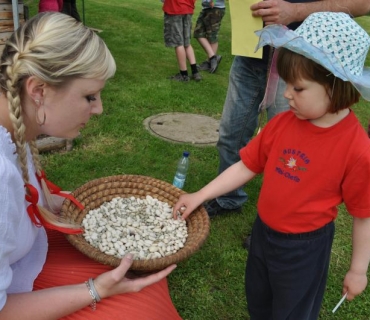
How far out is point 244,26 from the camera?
2.27m

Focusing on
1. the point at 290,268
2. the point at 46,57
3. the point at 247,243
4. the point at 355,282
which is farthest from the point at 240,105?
the point at 46,57

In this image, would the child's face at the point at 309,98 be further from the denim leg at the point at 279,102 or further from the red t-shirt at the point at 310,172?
the denim leg at the point at 279,102

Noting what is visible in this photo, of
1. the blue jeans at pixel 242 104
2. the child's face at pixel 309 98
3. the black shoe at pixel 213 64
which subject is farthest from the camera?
the black shoe at pixel 213 64

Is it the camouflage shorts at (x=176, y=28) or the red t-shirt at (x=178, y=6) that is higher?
the red t-shirt at (x=178, y=6)

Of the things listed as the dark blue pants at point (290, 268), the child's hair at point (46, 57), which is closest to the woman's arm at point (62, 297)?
the child's hair at point (46, 57)

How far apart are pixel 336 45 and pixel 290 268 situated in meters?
0.89

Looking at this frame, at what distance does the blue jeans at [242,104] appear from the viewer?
8.64 ft

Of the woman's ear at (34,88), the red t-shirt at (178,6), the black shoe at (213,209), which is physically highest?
the woman's ear at (34,88)

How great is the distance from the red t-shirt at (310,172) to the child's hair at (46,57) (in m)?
0.78

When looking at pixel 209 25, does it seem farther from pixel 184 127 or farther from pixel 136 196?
pixel 136 196

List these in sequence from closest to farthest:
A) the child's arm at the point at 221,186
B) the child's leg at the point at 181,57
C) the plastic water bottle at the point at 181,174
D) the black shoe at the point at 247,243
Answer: the child's arm at the point at 221,186 < the black shoe at the point at 247,243 < the plastic water bottle at the point at 181,174 < the child's leg at the point at 181,57

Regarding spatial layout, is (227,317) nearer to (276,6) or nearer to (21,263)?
(21,263)

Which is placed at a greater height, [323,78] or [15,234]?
[323,78]

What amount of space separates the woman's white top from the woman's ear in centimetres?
14
